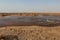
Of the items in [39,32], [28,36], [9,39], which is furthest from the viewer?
[39,32]

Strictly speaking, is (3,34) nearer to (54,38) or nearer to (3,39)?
(3,39)

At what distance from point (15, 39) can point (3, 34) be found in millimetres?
1157

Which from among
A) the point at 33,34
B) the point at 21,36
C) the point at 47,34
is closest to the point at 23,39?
the point at 21,36

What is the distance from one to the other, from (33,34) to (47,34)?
3.23 ft

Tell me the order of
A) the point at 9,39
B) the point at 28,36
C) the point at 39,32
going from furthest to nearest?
1. the point at 39,32
2. the point at 28,36
3. the point at 9,39

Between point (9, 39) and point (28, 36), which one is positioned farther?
point (28, 36)

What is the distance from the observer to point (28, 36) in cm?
1213

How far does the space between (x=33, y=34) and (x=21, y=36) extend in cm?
98

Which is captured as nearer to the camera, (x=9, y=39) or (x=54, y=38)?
(x=9, y=39)

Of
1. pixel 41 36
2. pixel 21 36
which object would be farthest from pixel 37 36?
pixel 21 36

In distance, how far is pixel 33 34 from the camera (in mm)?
12625

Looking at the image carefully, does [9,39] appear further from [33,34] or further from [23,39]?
[33,34]

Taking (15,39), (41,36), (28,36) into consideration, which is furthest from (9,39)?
(41,36)

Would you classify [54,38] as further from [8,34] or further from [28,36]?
[8,34]
